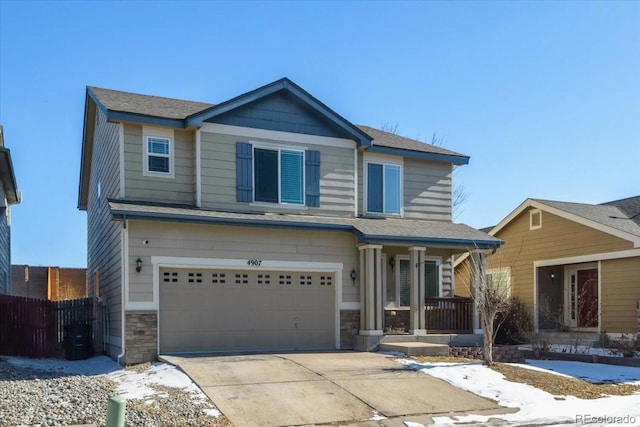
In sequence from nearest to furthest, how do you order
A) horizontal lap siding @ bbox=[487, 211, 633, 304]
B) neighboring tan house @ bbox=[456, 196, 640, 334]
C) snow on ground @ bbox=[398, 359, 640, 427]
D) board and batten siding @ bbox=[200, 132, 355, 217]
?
snow on ground @ bbox=[398, 359, 640, 427], board and batten siding @ bbox=[200, 132, 355, 217], neighboring tan house @ bbox=[456, 196, 640, 334], horizontal lap siding @ bbox=[487, 211, 633, 304]

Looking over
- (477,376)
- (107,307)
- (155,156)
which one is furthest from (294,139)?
(477,376)

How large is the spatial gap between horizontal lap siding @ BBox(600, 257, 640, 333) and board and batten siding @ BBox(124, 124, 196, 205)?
12.8 metres

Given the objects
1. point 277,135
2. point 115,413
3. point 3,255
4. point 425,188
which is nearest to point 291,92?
point 277,135

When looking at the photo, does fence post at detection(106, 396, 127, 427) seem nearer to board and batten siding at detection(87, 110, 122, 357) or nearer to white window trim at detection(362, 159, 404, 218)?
board and batten siding at detection(87, 110, 122, 357)

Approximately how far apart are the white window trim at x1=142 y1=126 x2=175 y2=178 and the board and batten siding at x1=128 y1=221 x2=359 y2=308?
62.1 inches

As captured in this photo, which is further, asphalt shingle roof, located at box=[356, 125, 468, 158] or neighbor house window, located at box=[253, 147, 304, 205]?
asphalt shingle roof, located at box=[356, 125, 468, 158]

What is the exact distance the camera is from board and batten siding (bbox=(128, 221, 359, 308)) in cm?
1374

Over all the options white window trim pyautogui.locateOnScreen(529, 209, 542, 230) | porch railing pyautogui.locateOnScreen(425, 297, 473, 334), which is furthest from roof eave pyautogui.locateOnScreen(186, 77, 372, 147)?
white window trim pyautogui.locateOnScreen(529, 209, 542, 230)

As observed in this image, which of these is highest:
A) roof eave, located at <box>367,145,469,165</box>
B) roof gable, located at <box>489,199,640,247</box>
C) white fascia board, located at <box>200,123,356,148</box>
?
white fascia board, located at <box>200,123,356,148</box>

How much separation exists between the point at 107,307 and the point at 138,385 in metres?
5.78

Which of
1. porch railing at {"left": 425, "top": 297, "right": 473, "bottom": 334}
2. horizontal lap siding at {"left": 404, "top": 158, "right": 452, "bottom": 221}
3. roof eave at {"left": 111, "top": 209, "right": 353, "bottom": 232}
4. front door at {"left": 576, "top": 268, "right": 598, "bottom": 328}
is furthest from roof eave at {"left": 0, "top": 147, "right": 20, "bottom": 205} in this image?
front door at {"left": 576, "top": 268, "right": 598, "bottom": 328}

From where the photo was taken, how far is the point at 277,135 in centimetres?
1611

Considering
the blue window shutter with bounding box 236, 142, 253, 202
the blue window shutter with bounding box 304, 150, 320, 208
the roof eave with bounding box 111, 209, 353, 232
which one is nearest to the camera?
the roof eave with bounding box 111, 209, 353, 232

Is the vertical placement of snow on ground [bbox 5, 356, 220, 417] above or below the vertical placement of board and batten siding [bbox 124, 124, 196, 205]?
below
